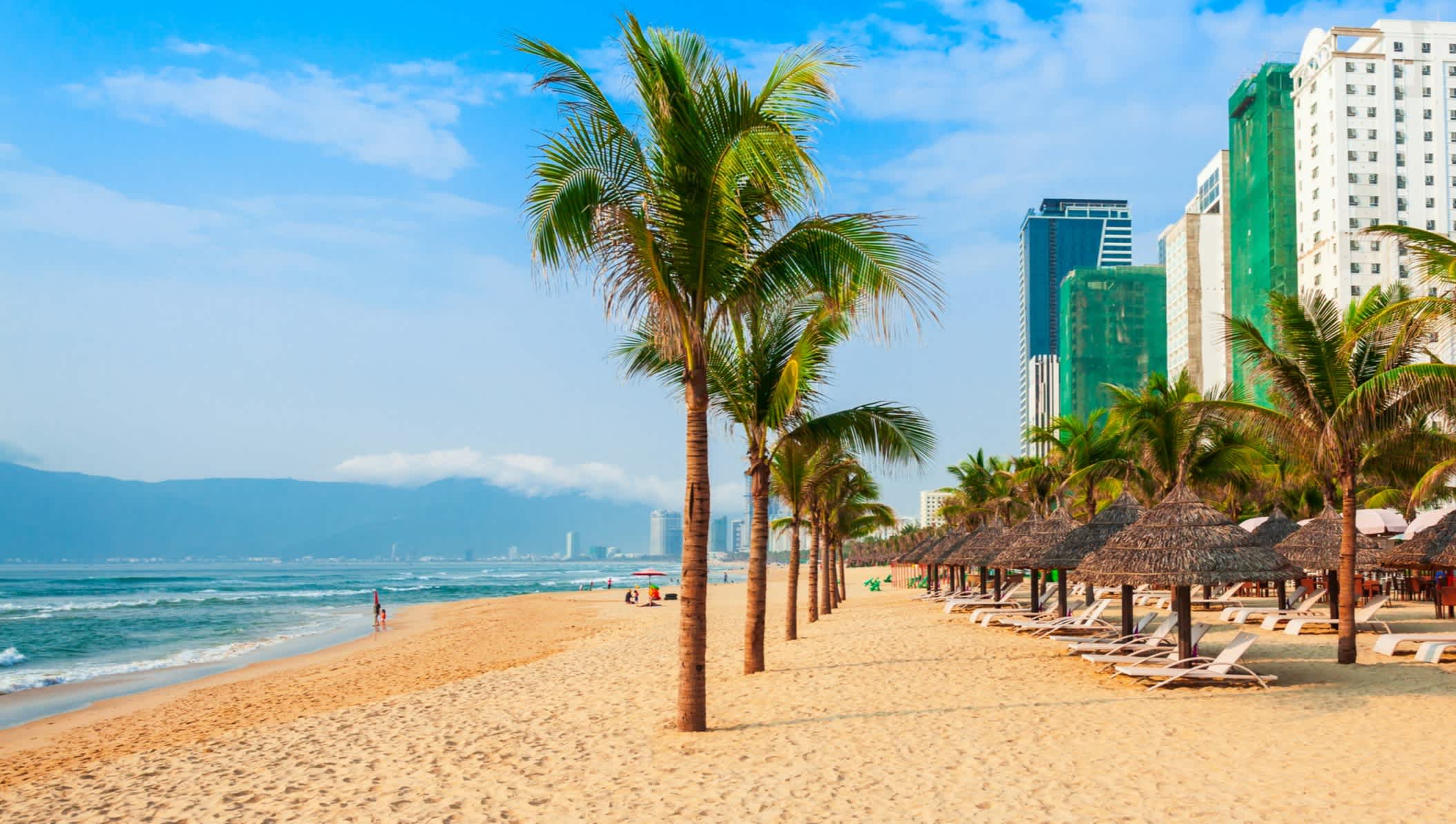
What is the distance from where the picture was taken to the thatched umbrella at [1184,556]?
11039 mm

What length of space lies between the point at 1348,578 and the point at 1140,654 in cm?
270

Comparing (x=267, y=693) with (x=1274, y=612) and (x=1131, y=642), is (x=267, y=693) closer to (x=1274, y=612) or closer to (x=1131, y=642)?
(x=1131, y=642)

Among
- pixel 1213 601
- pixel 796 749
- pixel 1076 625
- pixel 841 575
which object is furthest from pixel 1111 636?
pixel 841 575

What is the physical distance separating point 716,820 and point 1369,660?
10.8 meters

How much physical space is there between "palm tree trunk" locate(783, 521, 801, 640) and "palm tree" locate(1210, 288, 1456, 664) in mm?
7810

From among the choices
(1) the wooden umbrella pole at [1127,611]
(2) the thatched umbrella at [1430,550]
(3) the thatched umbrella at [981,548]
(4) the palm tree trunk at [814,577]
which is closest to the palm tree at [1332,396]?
(1) the wooden umbrella pole at [1127,611]

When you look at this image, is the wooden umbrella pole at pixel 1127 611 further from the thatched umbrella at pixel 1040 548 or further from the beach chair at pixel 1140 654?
the thatched umbrella at pixel 1040 548

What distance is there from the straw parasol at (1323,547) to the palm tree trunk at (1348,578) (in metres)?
3.66

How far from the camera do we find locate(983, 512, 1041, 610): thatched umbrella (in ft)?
60.1

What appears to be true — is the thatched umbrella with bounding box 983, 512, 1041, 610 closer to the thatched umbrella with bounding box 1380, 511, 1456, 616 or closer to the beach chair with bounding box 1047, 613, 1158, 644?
the beach chair with bounding box 1047, 613, 1158, 644

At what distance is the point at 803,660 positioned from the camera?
13.8 m

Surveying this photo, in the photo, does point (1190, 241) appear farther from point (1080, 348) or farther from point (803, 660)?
point (803, 660)

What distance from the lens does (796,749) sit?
26.2 feet

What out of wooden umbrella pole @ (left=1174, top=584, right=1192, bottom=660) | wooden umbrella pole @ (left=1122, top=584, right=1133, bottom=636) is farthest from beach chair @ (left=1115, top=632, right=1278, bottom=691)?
wooden umbrella pole @ (left=1122, top=584, right=1133, bottom=636)
